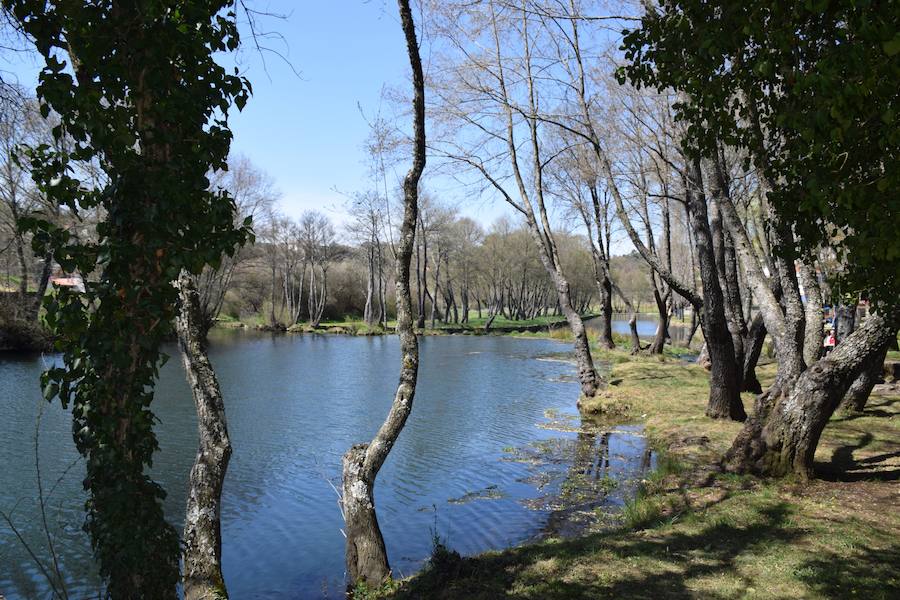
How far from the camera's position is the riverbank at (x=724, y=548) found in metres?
4.84

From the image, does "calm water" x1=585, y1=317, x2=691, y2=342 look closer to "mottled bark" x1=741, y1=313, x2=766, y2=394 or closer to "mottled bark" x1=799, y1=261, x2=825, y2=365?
"mottled bark" x1=741, y1=313, x2=766, y2=394

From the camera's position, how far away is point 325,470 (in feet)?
37.6

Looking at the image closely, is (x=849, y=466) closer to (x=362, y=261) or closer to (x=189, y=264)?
(x=189, y=264)

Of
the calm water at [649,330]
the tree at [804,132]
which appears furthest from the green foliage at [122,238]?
the calm water at [649,330]

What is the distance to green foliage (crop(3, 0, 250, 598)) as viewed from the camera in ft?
11.9

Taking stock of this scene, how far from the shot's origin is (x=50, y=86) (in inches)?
138

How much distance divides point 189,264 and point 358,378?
1967 cm

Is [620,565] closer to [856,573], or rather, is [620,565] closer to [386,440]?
[856,573]

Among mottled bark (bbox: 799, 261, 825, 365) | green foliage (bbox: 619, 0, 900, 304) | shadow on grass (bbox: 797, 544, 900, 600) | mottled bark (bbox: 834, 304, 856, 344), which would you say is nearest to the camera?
green foliage (bbox: 619, 0, 900, 304)

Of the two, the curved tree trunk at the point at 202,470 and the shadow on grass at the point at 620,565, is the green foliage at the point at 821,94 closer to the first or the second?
the shadow on grass at the point at 620,565

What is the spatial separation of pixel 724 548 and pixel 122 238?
5.34 metres

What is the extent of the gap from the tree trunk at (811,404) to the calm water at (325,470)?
7.36 ft

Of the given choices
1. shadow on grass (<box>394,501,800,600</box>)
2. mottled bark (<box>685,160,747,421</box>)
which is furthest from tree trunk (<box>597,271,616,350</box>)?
shadow on grass (<box>394,501,800,600</box>)

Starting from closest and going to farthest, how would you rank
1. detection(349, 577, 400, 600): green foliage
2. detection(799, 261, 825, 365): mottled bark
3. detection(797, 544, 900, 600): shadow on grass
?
1. detection(797, 544, 900, 600): shadow on grass
2. detection(349, 577, 400, 600): green foliage
3. detection(799, 261, 825, 365): mottled bark
